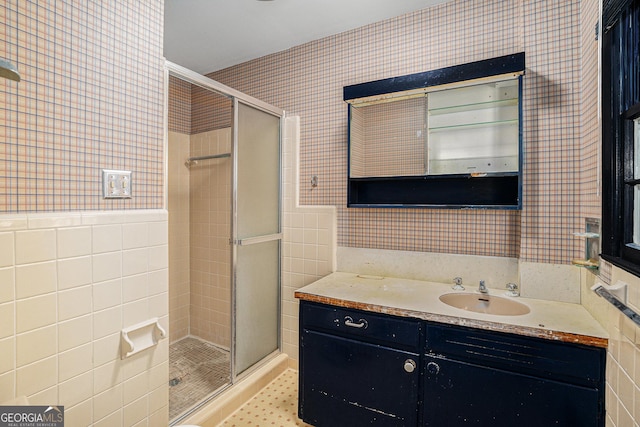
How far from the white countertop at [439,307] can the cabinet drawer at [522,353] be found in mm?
39

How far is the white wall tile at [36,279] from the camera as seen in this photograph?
3.28 feet

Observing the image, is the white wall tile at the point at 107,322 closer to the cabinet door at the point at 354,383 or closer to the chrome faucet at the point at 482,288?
the cabinet door at the point at 354,383

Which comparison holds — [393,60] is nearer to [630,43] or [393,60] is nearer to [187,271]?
[630,43]

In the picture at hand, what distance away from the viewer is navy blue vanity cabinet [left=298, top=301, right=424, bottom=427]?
1.44m

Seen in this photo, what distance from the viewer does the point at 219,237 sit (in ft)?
8.98

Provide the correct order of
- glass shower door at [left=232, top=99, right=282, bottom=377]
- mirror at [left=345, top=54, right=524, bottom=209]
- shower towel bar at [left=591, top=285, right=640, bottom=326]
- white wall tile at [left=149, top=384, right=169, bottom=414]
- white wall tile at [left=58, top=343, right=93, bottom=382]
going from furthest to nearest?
glass shower door at [left=232, top=99, right=282, bottom=377]
mirror at [left=345, top=54, right=524, bottom=209]
white wall tile at [left=149, top=384, right=169, bottom=414]
white wall tile at [left=58, top=343, right=93, bottom=382]
shower towel bar at [left=591, top=285, right=640, bottom=326]

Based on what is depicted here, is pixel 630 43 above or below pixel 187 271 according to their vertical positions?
above

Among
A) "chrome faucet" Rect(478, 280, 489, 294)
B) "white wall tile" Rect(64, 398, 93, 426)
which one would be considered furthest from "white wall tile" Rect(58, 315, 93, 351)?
"chrome faucet" Rect(478, 280, 489, 294)

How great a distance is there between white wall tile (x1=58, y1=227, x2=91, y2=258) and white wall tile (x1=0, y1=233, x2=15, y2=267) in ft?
0.41

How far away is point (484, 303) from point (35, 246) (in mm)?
2056

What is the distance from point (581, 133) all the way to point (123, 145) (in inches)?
85.9

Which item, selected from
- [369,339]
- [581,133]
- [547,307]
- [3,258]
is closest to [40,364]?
[3,258]

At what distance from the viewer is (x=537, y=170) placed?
1623mm

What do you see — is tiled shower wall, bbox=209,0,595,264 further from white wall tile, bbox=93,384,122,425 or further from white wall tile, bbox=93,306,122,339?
white wall tile, bbox=93,384,122,425
